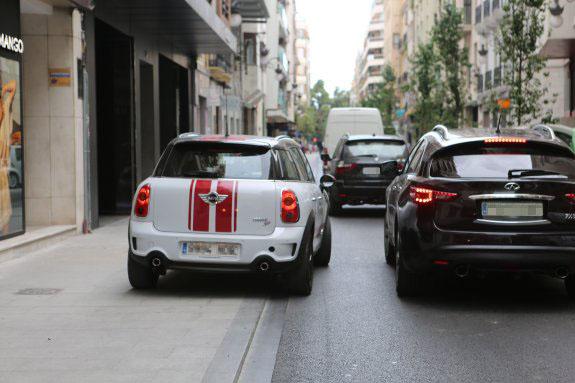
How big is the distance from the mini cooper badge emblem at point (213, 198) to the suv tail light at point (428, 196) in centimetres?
173

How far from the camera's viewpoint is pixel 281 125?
89938 mm

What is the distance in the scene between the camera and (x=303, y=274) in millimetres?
8562

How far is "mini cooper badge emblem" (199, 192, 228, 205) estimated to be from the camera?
8.31 meters

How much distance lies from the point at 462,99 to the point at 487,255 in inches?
1352

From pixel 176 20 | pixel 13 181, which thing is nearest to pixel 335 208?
pixel 176 20

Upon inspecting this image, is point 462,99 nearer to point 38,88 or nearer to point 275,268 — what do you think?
point 38,88

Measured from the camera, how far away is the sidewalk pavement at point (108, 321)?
5.58 m

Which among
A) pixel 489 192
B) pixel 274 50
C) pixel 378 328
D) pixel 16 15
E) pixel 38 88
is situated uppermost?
pixel 274 50

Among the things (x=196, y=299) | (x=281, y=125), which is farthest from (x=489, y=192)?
(x=281, y=125)

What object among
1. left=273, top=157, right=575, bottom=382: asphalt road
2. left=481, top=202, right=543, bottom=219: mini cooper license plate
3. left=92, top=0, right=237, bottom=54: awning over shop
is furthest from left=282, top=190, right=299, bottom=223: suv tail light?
left=92, top=0, right=237, bottom=54: awning over shop

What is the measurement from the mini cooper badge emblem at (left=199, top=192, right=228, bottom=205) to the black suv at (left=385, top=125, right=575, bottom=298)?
1.67m

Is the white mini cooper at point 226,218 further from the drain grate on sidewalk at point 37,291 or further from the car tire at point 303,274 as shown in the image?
the drain grate on sidewalk at point 37,291

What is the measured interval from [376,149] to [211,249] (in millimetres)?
10999

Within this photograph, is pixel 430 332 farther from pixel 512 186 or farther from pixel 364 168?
pixel 364 168
